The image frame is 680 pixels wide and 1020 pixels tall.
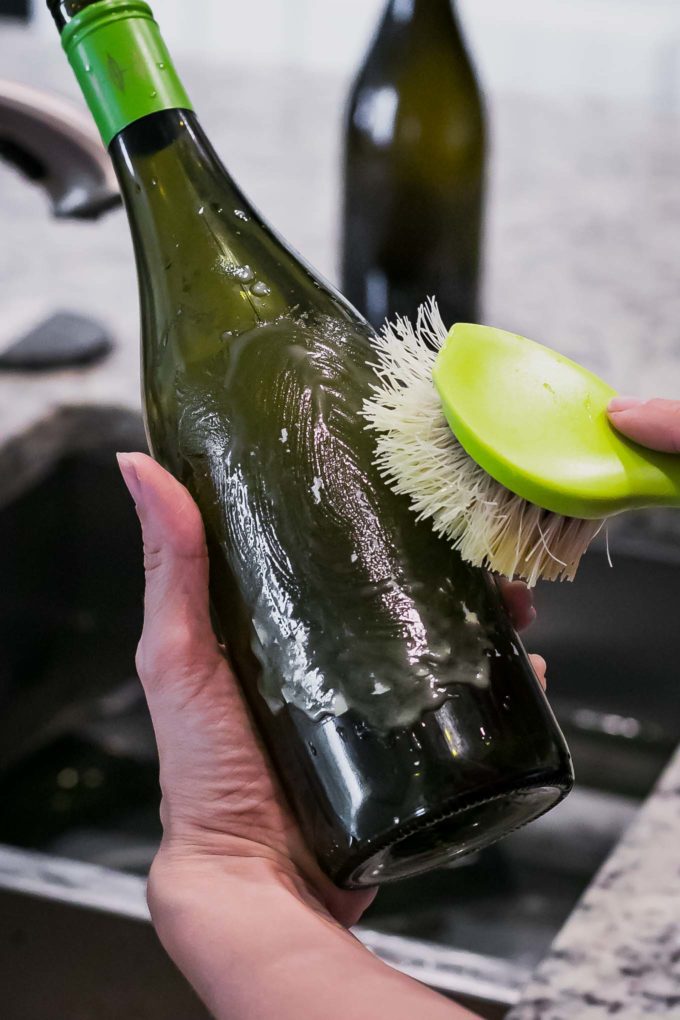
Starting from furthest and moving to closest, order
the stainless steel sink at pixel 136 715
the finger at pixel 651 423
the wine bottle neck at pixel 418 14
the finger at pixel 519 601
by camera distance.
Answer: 1. the wine bottle neck at pixel 418 14
2. the stainless steel sink at pixel 136 715
3. the finger at pixel 519 601
4. the finger at pixel 651 423

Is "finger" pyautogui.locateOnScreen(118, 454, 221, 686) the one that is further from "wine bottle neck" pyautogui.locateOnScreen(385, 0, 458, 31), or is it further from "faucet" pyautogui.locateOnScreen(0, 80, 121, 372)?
"wine bottle neck" pyautogui.locateOnScreen(385, 0, 458, 31)

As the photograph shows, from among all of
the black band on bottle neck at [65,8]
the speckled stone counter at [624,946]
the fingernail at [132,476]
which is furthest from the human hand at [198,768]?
the black band on bottle neck at [65,8]

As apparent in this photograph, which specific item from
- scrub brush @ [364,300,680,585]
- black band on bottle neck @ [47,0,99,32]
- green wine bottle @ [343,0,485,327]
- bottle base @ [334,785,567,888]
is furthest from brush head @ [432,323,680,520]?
green wine bottle @ [343,0,485,327]

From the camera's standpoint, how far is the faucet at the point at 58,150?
74 cm

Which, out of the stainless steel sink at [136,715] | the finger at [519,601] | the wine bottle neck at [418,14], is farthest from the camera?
the wine bottle neck at [418,14]

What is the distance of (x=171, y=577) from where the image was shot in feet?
1.84

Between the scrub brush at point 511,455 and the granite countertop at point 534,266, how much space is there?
0.59ft

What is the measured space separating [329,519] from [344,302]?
0.18 m

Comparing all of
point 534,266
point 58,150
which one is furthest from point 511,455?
point 534,266

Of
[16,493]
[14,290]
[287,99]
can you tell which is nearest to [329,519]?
[16,493]

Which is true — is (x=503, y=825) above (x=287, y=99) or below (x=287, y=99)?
below

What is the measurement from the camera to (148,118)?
24.1 inches

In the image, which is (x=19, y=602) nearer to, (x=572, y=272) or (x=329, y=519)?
(x=329, y=519)

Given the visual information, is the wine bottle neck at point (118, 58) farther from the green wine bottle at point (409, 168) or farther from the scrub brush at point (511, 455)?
the green wine bottle at point (409, 168)
